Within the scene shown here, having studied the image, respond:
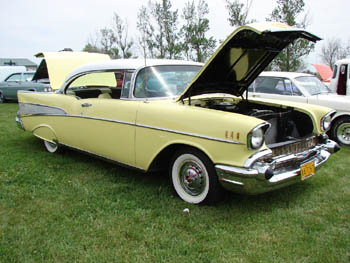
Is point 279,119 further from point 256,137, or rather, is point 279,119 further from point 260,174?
point 260,174

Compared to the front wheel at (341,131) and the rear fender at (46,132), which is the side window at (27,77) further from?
the front wheel at (341,131)

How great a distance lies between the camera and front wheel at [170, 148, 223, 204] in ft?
9.54

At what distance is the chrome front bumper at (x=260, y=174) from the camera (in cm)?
262

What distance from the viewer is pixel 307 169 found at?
3.04 m

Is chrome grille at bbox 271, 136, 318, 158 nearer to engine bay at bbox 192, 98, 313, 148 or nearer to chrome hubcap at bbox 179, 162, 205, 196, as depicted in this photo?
engine bay at bbox 192, 98, 313, 148

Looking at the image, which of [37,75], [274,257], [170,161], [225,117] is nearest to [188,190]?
[170,161]

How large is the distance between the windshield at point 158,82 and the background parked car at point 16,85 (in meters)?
10.4

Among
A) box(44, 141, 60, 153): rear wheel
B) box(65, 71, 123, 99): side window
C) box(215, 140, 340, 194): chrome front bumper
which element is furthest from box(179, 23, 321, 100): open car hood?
box(44, 141, 60, 153): rear wheel

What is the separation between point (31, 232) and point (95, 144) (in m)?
1.49

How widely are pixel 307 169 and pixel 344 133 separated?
3.34 meters

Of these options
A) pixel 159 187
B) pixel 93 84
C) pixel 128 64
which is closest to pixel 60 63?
pixel 93 84

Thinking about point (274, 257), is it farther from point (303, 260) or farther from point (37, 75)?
point (37, 75)

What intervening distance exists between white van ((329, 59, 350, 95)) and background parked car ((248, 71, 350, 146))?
6.56ft

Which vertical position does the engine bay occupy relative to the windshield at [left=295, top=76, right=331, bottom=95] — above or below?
below
